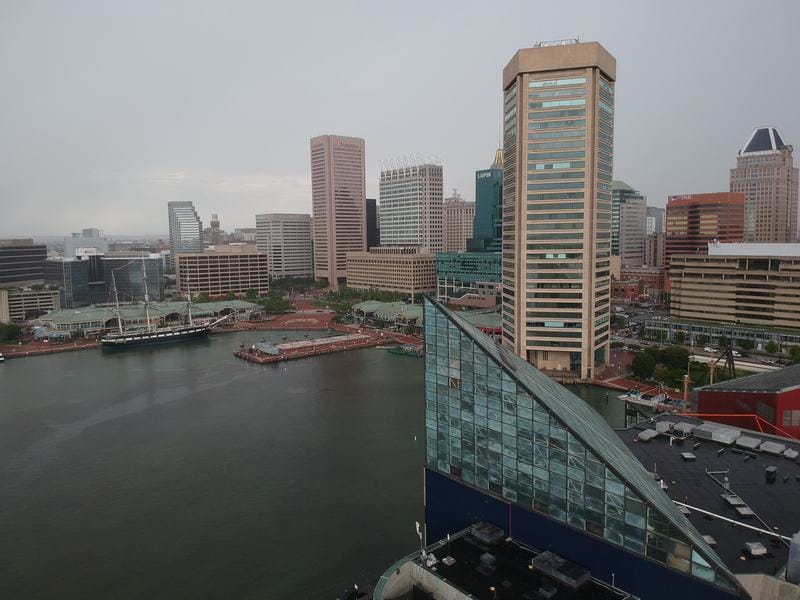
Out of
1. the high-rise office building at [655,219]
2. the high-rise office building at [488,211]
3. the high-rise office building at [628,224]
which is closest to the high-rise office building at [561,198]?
the high-rise office building at [488,211]

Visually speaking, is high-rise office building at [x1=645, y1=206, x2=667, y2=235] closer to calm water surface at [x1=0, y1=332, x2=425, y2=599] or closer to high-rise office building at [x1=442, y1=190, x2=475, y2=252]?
high-rise office building at [x1=442, y1=190, x2=475, y2=252]

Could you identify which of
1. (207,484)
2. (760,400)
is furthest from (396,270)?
(760,400)

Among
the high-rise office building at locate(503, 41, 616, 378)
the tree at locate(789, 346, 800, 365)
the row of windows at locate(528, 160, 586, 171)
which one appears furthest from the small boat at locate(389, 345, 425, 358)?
the tree at locate(789, 346, 800, 365)

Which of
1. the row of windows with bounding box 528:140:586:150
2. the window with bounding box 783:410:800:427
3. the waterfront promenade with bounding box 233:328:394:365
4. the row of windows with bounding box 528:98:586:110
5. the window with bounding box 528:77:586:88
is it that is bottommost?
the waterfront promenade with bounding box 233:328:394:365

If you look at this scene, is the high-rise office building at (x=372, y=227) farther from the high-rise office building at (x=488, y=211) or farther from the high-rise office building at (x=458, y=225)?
the high-rise office building at (x=488, y=211)

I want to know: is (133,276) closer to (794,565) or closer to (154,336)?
(154,336)

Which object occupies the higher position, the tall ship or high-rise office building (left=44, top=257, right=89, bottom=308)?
high-rise office building (left=44, top=257, right=89, bottom=308)
